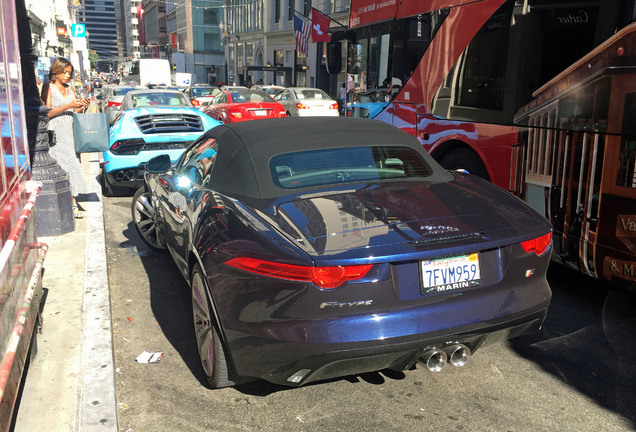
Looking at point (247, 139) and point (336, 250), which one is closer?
point (336, 250)

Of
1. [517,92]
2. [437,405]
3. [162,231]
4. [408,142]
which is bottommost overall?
[437,405]

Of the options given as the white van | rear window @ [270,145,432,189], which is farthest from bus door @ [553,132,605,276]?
the white van

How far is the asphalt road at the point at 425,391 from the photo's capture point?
10.7ft

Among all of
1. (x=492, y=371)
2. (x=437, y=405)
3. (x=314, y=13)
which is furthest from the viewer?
(x=314, y=13)

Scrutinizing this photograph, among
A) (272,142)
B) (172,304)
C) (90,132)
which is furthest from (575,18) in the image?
(90,132)

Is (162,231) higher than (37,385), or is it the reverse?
(162,231)

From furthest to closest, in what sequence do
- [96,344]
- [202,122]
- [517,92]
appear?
[202,122]
[517,92]
[96,344]

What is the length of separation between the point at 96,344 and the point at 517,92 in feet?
13.4

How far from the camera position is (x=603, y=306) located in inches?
194

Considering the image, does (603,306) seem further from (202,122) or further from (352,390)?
(202,122)

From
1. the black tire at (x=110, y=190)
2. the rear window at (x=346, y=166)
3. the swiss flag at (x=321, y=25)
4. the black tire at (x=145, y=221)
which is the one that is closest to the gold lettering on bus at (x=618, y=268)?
the rear window at (x=346, y=166)

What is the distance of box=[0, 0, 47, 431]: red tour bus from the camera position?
2.61 meters

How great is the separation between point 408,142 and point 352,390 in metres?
1.84

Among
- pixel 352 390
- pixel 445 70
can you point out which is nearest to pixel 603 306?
pixel 352 390
